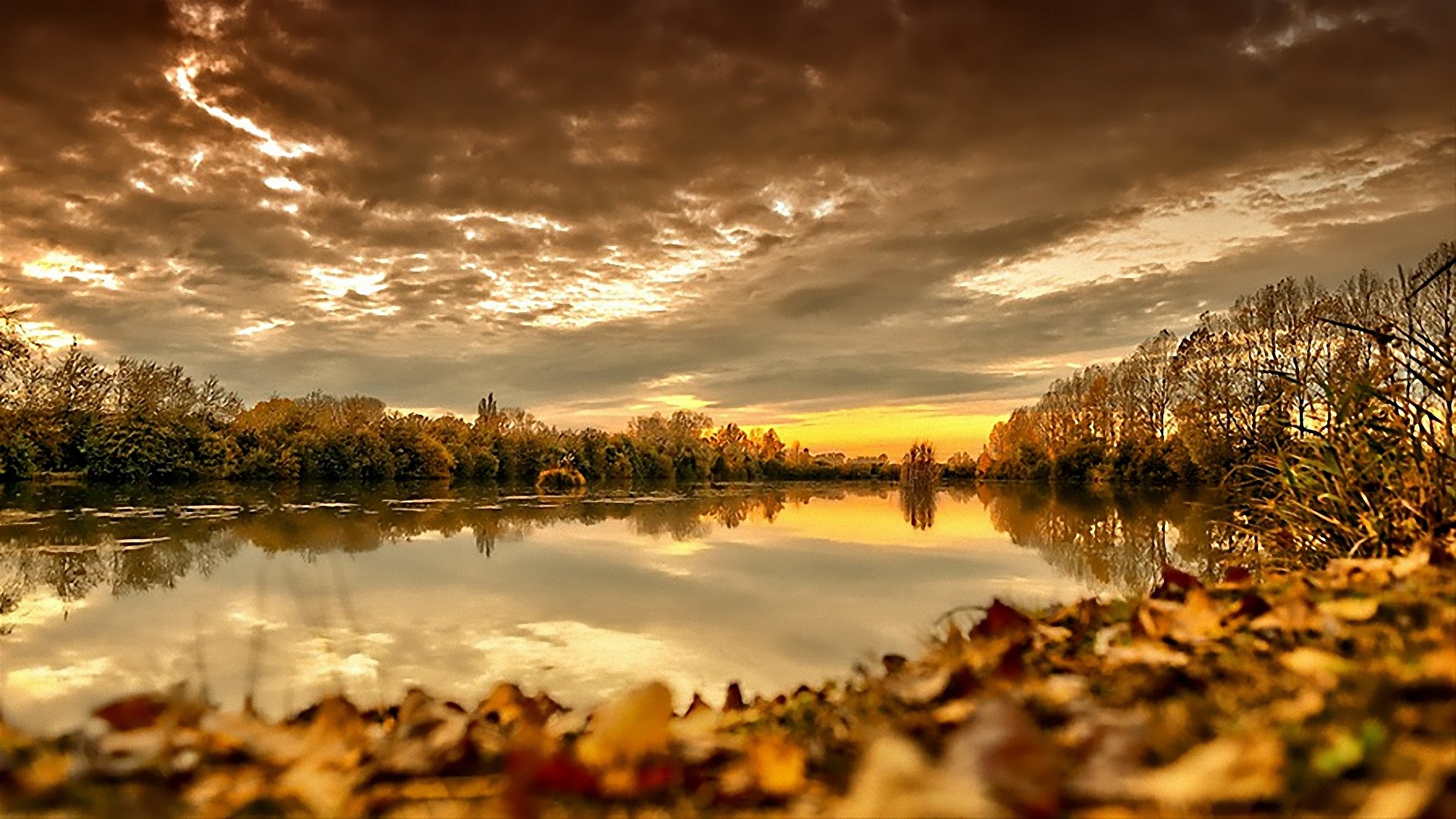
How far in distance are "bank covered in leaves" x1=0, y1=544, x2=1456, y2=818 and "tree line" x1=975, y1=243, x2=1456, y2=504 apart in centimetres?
174

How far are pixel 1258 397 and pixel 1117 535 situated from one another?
15.2 metres

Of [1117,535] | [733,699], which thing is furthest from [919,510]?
[733,699]

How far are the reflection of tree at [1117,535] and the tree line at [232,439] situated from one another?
67.4ft

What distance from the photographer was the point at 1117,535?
44.9ft

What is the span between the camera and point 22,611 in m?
5.29

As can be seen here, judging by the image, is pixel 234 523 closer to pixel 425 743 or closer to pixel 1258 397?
pixel 425 743

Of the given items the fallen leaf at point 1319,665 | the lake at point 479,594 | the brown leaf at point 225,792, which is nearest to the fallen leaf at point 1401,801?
the fallen leaf at point 1319,665

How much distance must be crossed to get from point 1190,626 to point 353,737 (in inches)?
69.2

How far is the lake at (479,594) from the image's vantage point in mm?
3854

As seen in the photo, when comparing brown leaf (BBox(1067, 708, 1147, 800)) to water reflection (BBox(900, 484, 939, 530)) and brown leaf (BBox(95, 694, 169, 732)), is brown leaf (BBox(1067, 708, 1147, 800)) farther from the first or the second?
water reflection (BBox(900, 484, 939, 530))

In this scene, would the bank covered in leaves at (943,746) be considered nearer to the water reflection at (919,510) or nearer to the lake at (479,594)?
the lake at (479,594)

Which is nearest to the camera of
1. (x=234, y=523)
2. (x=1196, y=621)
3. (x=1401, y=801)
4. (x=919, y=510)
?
(x=1401, y=801)

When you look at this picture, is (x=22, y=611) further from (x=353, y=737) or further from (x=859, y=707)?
(x=859, y=707)

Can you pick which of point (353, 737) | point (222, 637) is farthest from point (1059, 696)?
point (222, 637)
